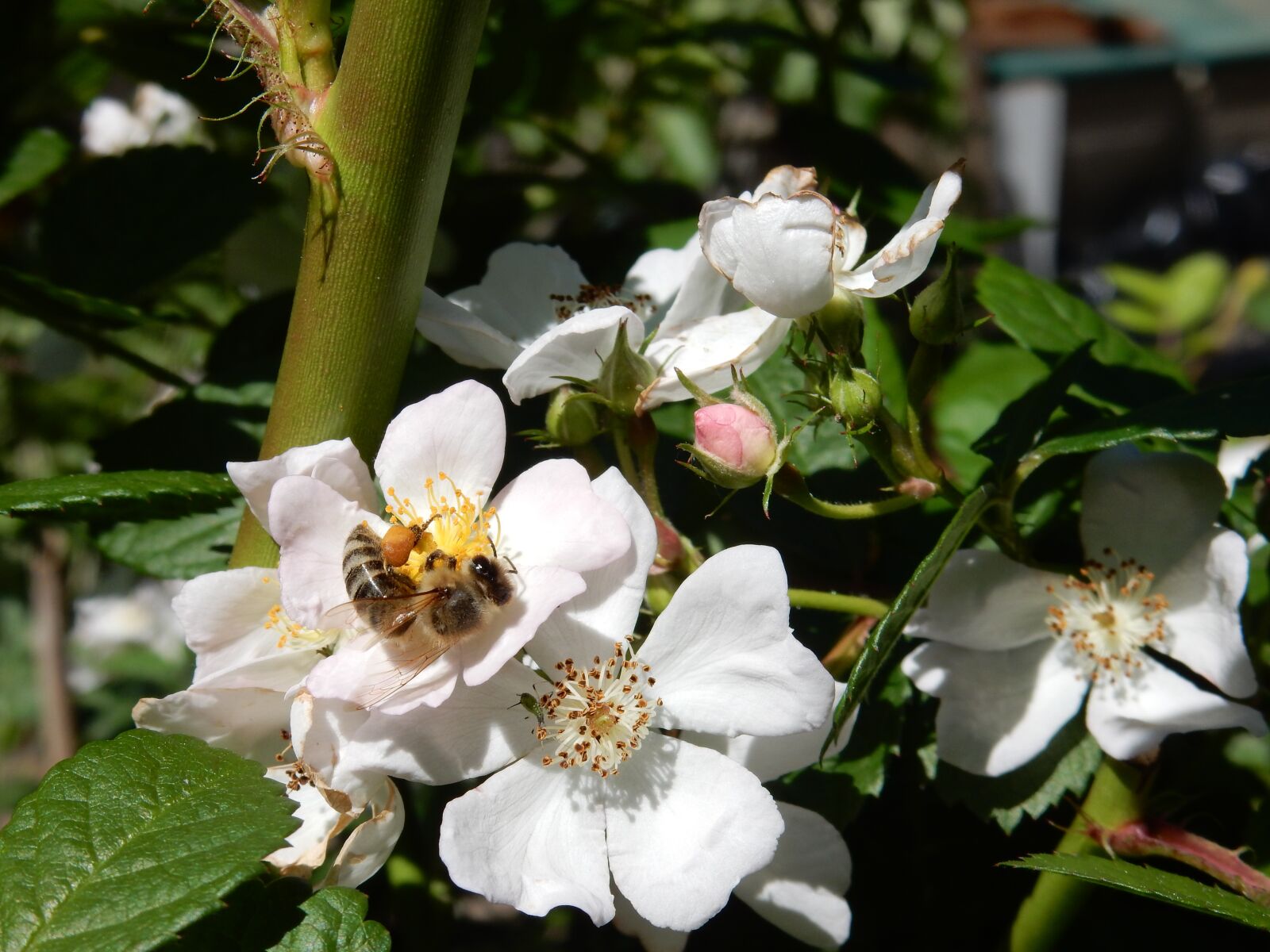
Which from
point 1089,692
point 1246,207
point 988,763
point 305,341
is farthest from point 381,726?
point 1246,207

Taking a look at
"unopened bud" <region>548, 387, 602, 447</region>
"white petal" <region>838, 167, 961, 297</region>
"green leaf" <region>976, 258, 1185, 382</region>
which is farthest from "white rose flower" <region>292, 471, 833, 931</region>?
"green leaf" <region>976, 258, 1185, 382</region>

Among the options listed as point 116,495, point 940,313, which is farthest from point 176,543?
point 940,313

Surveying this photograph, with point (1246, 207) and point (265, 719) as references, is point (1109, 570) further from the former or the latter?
point (1246, 207)

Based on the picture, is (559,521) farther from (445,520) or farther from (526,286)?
(526,286)

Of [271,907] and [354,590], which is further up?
[354,590]

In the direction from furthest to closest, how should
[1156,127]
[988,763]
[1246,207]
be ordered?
[1156,127], [1246,207], [988,763]

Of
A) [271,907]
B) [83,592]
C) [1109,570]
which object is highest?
[1109,570]
